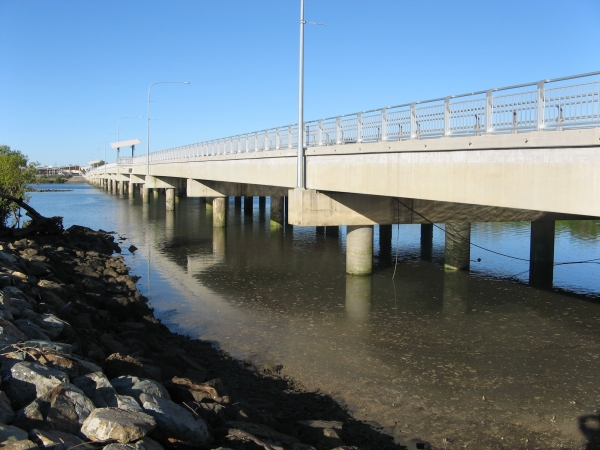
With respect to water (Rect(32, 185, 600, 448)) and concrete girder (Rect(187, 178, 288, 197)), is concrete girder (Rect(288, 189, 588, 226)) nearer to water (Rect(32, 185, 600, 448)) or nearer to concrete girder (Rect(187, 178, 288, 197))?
water (Rect(32, 185, 600, 448))

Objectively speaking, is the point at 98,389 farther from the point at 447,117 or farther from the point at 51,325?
the point at 447,117

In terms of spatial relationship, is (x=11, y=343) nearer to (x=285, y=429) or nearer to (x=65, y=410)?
(x=65, y=410)

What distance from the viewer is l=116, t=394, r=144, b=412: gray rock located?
5363mm

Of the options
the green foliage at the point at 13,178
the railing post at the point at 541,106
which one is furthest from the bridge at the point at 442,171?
the green foliage at the point at 13,178

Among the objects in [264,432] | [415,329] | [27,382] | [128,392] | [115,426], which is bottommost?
[415,329]

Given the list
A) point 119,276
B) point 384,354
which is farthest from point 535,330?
point 119,276

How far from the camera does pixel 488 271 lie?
20.5 meters

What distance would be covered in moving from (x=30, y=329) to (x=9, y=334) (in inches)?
27.8

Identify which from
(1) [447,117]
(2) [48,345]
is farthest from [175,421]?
(1) [447,117]

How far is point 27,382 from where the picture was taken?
5410 mm

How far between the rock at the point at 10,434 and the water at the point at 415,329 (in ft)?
16.1

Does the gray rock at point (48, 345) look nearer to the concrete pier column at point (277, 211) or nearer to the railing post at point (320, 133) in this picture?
the railing post at point (320, 133)

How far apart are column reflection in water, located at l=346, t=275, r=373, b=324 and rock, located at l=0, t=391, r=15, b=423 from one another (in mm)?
9660

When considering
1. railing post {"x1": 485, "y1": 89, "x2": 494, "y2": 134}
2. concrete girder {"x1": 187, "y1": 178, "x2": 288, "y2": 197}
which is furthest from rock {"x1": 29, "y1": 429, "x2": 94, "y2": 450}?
concrete girder {"x1": 187, "y1": 178, "x2": 288, "y2": 197}
